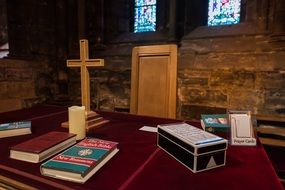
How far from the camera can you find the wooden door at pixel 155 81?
179cm

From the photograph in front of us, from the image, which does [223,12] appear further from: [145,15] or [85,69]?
[85,69]

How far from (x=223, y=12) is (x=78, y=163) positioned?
8.94 ft

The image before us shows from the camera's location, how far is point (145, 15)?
336 centimetres

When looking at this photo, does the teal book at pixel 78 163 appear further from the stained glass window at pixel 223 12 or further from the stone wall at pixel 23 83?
the stained glass window at pixel 223 12

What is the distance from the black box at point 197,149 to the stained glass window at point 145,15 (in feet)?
8.74

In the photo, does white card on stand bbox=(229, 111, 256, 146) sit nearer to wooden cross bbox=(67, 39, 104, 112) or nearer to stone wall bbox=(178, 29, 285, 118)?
wooden cross bbox=(67, 39, 104, 112)

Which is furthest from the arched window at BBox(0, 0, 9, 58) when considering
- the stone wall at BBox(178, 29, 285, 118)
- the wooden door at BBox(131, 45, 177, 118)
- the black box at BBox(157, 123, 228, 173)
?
the black box at BBox(157, 123, 228, 173)

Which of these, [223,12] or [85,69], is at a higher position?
[223,12]

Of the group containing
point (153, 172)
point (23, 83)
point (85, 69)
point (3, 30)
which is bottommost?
point (153, 172)

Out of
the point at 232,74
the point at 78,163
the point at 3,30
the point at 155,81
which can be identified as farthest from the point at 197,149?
the point at 3,30

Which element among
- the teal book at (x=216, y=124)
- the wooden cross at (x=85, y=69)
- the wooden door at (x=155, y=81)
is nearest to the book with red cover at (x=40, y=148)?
the wooden cross at (x=85, y=69)

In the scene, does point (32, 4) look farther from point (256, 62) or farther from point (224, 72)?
point (256, 62)

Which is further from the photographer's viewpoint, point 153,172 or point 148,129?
point 148,129

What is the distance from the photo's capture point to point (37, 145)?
83 cm
